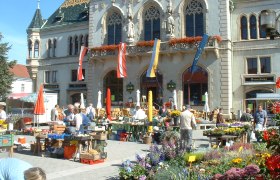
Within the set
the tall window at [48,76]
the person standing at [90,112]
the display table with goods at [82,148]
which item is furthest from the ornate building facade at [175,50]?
the display table with goods at [82,148]

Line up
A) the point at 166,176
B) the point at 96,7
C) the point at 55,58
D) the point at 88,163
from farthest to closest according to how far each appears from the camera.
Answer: the point at 55,58, the point at 96,7, the point at 88,163, the point at 166,176

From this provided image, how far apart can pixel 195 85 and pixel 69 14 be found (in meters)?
18.5

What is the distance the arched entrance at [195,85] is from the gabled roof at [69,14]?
568 inches

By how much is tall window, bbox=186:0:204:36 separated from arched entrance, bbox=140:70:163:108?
190 inches

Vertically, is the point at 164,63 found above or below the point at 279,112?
above

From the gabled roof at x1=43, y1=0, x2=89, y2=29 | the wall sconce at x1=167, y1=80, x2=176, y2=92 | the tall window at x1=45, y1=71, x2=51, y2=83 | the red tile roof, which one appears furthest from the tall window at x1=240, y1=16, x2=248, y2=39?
the red tile roof

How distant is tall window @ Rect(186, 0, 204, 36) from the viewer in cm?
3169

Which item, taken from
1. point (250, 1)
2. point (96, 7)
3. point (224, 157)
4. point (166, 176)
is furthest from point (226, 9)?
point (166, 176)

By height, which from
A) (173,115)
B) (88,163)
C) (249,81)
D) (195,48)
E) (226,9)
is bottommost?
(88,163)

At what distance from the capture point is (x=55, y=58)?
40750mm

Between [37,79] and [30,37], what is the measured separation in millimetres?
4956

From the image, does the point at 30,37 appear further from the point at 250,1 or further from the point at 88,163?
the point at 88,163

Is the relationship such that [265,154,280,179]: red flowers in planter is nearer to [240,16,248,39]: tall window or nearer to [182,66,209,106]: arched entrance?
[182,66,209,106]: arched entrance

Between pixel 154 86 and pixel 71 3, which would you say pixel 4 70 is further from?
pixel 154 86
